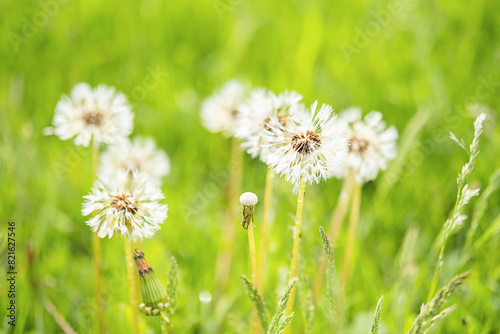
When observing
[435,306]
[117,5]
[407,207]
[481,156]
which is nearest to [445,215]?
[407,207]

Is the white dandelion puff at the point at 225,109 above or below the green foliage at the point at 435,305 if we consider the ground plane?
above

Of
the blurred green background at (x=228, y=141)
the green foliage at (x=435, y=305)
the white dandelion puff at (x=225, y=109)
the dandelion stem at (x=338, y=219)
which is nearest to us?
the green foliage at (x=435, y=305)

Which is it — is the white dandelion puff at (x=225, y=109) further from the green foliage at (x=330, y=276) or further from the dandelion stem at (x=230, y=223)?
the green foliage at (x=330, y=276)

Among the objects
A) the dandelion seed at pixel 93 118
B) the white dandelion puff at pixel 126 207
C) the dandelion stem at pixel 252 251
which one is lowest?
the dandelion stem at pixel 252 251

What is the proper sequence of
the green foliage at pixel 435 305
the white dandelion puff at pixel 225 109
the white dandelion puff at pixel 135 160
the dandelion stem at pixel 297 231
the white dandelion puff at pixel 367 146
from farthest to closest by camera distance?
the white dandelion puff at pixel 225 109 < the white dandelion puff at pixel 135 160 < the white dandelion puff at pixel 367 146 < the dandelion stem at pixel 297 231 < the green foliage at pixel 435 305

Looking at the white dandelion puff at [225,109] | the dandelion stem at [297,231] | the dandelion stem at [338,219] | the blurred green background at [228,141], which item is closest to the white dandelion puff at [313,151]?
the dandelion stem at [297,231]

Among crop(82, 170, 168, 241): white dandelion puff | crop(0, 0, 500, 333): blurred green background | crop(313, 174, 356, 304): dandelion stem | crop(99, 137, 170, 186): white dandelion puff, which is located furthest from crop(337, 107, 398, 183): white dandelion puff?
crop(99, 137, 170, 186): white dandelion puff

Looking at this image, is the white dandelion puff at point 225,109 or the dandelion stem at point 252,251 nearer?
the dandelion stem at point 252,251

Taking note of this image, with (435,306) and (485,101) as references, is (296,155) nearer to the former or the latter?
(435,306)

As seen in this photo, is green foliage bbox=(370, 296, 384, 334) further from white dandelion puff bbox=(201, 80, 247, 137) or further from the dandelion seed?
white dandelion puff bbox=(201, 80, 247, 137)
